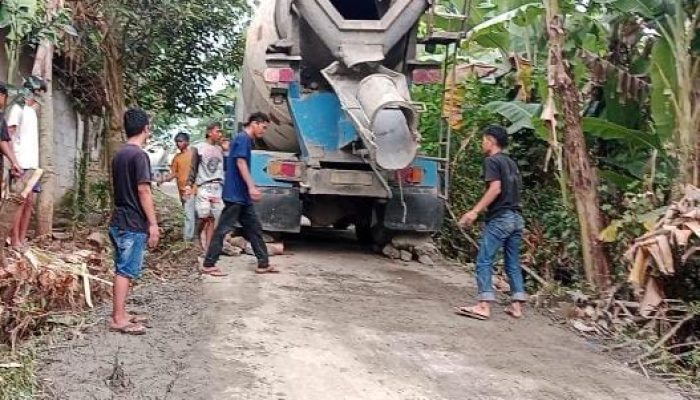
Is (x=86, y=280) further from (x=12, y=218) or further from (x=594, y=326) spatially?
(x=594, y=326)

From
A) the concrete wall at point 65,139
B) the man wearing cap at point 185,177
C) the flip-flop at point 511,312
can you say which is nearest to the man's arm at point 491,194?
the flip-flop at point 511,312

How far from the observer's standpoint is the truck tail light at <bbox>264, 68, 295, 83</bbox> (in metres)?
8.07

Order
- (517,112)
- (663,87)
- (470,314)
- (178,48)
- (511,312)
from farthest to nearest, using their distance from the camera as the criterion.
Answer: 1. (178,48)
2. (517,112)
3. (663,87)
4. (511,312)
5. (470,314)

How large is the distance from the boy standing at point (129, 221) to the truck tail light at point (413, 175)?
3.56 m

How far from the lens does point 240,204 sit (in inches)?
284

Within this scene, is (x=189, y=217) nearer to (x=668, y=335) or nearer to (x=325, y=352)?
(x=325, y=352)

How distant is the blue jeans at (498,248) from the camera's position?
6.34m

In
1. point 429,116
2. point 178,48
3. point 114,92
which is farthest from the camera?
point 178,48

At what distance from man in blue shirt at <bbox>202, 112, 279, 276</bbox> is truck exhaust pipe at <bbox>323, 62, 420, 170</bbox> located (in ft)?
2.91

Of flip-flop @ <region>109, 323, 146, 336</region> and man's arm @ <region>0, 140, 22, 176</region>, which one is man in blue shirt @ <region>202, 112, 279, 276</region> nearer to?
man's arm @ <region>0, 140, 22, 176</region>

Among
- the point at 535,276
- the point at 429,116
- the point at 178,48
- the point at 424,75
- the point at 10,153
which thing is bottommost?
the point at 535,276

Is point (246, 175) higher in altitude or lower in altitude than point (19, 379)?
higher

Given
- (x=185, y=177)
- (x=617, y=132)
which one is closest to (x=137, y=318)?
(x=185, y=177)

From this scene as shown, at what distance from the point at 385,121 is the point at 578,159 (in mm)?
1640
